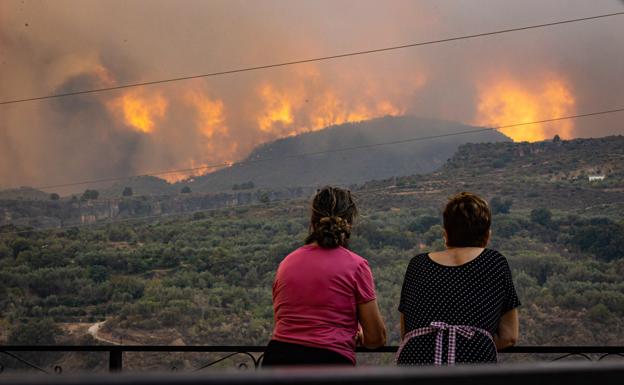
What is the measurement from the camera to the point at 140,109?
20406mm

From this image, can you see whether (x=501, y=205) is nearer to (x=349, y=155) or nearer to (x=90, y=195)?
(x=349, y=155)

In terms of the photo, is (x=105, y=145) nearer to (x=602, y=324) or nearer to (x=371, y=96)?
(x=371, y=96)

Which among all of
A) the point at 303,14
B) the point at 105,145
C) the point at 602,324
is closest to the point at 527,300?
the point at 602,324

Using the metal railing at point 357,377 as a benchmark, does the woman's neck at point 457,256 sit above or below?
below

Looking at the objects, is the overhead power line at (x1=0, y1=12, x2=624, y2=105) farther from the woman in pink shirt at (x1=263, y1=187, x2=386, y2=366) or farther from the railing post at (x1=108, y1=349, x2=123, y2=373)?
the woman in pink shirt at (x1=263, y1=187, x2=386, y2=366)

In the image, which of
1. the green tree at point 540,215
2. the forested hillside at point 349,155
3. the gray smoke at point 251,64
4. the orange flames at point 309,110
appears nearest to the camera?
the green tree at point 540,215

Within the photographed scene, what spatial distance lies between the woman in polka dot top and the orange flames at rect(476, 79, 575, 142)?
17265 mm

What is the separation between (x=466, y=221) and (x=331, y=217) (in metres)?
0.28

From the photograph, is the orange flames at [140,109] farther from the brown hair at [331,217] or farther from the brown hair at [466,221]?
the brown hair at [466,221]

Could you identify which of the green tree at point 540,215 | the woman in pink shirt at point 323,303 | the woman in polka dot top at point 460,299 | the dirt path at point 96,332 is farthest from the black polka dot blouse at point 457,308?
the green tree at point 540,215

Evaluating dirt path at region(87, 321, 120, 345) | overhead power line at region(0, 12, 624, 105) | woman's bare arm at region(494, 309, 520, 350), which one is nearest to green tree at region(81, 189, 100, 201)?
overhead power line at region(0, 12, 624, 105)

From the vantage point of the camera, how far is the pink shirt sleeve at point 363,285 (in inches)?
62.6

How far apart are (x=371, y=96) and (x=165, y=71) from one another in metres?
4.88

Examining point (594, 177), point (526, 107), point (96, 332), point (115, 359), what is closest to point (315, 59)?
point (526, 107)
